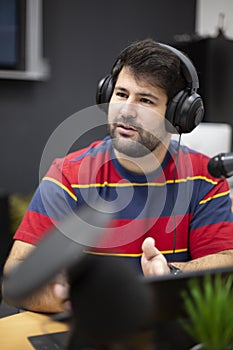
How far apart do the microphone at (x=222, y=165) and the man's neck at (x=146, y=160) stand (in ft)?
1.73

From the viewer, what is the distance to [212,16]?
3.24 metres

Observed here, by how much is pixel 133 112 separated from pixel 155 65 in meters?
0.14

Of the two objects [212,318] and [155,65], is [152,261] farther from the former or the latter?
[155,65]

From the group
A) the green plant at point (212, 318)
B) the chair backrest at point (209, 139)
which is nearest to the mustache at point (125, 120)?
the green plant at point (212, 318)

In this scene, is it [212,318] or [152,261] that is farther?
[152,261]

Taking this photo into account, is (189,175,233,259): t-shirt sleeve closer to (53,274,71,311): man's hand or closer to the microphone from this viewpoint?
the microphone

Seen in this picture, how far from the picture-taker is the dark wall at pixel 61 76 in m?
2.73

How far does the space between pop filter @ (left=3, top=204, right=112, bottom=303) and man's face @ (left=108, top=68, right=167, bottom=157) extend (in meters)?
0.82

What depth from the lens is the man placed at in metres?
1.29

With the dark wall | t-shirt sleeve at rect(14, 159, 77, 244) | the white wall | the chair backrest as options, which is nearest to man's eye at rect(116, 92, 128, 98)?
t-shirt sleeve at rect(14, 159, 77, 244)

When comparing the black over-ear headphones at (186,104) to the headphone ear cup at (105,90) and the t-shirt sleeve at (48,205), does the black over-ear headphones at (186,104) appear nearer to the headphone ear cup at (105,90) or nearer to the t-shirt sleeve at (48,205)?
the headphone ear cup at (105,90)

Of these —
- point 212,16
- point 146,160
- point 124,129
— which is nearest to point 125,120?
point 124,129

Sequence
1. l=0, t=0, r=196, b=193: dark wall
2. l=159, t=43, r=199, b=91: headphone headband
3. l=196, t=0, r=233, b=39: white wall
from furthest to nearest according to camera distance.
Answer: l=196, t=0, r=233, b=39: white wall, l=0, t=0, r=196, b=193: dark wall, l=159, t=43, r=199, b=91: headphone headband

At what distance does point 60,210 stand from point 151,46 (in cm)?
49
